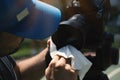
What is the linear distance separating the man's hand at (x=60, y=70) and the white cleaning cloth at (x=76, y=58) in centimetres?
2

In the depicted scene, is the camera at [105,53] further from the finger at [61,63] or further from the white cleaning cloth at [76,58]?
the finger at [61,63]

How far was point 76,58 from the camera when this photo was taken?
1777mm

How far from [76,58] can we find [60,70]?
99 mm

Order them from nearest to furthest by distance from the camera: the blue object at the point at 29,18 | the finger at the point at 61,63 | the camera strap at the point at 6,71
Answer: the finger at the point at 61,63
the blue object at the point at 29,18
the camera strap at the point at 6,71

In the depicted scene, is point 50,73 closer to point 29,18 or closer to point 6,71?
point 29,18

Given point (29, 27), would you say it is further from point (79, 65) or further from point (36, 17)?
point (79, 65)

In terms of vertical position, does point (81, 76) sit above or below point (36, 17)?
below

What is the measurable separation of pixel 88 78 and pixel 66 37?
228 mm

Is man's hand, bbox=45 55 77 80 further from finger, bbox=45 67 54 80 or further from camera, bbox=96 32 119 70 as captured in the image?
camera, bbox=96 32 119 70

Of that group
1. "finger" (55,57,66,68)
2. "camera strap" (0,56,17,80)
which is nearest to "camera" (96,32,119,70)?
"finger" (55,57,66,68)

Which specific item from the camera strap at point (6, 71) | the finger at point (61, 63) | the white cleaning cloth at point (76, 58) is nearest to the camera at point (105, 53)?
the white cleaning cloth at point (76, 58)

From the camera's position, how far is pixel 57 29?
1854mm

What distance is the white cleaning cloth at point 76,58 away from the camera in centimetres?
176

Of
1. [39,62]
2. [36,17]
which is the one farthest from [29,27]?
[39,62]
